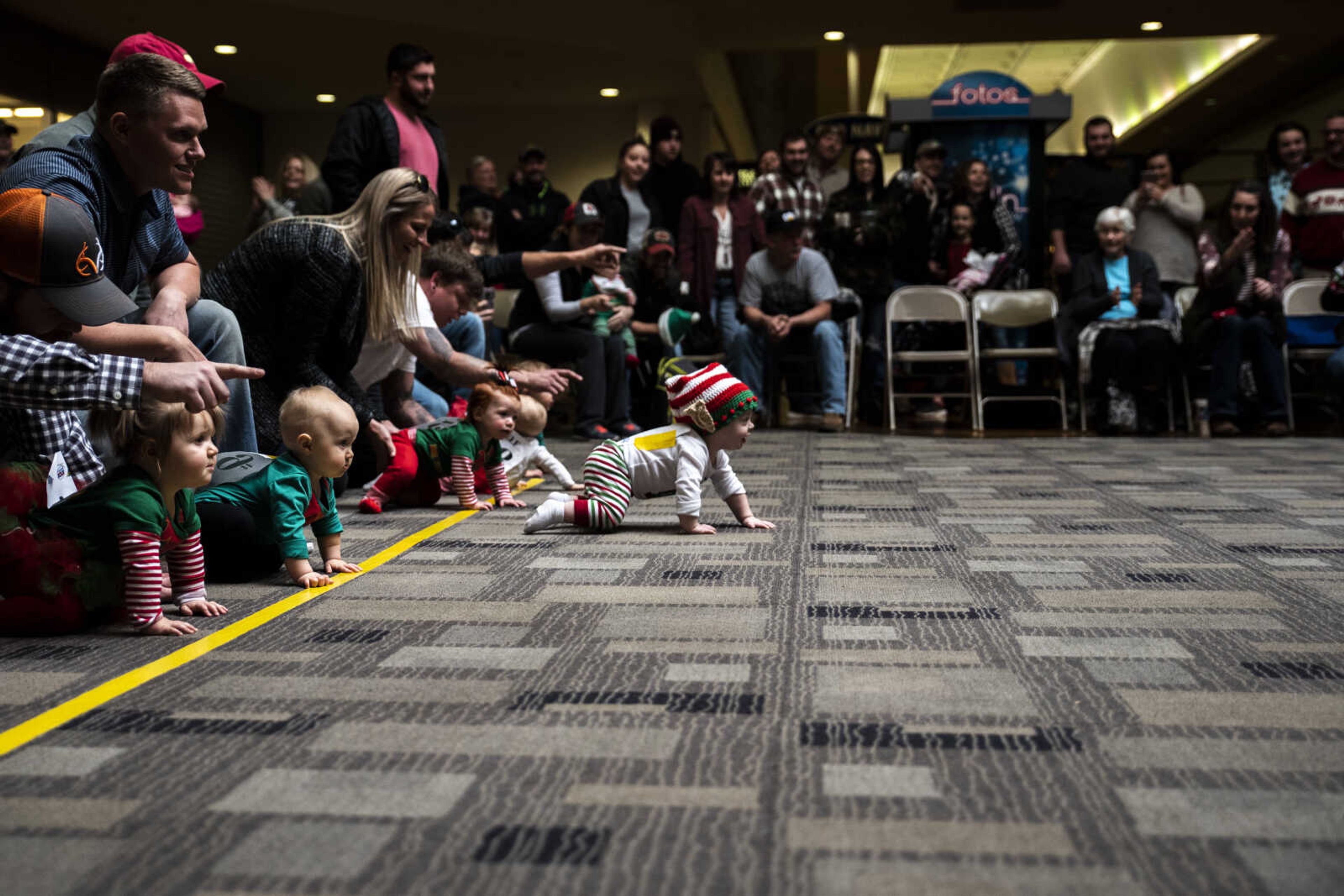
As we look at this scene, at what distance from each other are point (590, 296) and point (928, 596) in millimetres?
4590

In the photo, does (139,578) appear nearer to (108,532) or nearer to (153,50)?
(108,532)

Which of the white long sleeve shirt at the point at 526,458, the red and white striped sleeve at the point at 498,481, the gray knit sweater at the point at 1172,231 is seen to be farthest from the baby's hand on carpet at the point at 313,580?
the gray knit sweater at the point at 1172,231

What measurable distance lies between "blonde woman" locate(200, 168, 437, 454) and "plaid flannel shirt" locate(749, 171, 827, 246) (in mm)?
4154

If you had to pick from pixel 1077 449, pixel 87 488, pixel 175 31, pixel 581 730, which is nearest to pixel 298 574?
pixel 87 488

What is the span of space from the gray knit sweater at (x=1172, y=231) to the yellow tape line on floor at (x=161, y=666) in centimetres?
610

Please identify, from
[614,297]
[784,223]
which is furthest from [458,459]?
[784,223]

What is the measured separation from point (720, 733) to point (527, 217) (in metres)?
7.25

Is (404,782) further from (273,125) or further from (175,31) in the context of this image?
(273,125)

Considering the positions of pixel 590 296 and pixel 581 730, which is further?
pixel 590 296

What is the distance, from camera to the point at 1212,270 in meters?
6.94

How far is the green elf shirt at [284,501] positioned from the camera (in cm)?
248

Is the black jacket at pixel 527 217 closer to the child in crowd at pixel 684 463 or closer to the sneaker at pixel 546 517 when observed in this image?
the child in crowd at pixel 684 463

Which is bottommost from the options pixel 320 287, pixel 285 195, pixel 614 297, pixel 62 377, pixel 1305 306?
pixel 62 377

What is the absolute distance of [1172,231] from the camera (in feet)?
24.7
